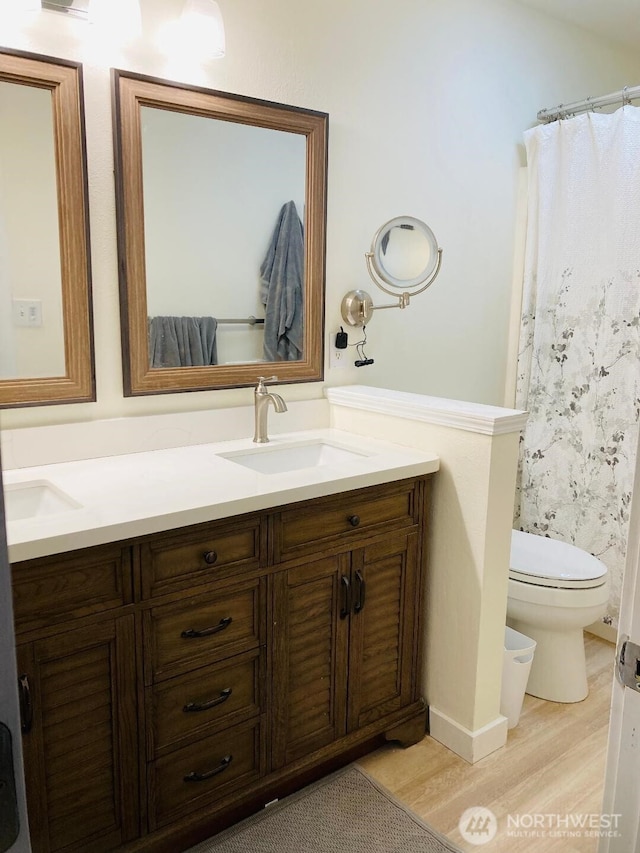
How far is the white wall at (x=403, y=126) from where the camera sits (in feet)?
6.22

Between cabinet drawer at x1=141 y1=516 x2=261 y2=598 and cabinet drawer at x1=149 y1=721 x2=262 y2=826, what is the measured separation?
0.42m

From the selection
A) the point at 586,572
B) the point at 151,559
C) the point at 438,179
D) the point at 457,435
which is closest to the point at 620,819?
the point at 151,559

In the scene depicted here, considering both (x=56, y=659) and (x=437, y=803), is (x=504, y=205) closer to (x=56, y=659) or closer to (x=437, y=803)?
(x=437, y=803)

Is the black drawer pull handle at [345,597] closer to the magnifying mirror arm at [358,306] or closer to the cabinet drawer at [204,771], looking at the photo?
the cabinet drawer at [204,771]

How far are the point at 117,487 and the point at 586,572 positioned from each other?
5.24ft

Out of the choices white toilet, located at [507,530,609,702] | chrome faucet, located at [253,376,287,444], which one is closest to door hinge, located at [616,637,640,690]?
chrome faucet, located at [253,376,287,444]

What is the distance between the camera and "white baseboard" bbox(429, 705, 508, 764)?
6.61 feet

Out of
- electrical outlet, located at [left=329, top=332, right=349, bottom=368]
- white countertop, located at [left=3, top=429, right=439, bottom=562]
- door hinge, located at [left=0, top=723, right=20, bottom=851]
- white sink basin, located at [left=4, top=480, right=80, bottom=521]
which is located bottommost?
white sink basin, located at [left=4, top=480, right=80, bottom=521]

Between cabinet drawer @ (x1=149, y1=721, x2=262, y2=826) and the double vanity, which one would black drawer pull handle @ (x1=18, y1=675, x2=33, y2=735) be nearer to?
the double vanity

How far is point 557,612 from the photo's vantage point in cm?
228

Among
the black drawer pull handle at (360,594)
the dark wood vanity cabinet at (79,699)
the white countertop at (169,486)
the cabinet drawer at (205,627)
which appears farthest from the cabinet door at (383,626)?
the dark wood vanity cabinet at (79,699)

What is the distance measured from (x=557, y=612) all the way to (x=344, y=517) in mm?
936

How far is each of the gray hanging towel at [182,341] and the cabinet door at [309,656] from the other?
747 mm

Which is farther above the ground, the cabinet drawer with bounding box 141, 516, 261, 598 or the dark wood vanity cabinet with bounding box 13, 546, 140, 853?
the cabinet drawer with bounding box 141, 516, 261, 598
